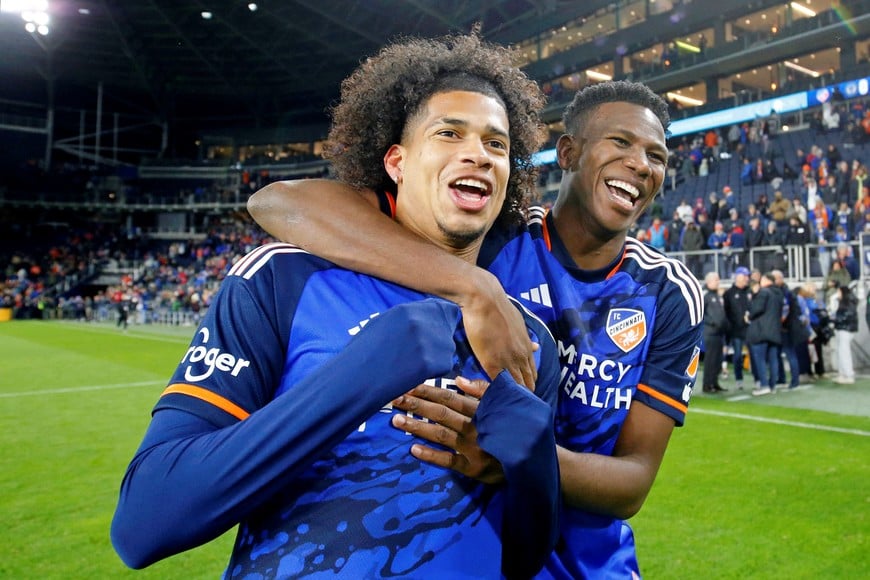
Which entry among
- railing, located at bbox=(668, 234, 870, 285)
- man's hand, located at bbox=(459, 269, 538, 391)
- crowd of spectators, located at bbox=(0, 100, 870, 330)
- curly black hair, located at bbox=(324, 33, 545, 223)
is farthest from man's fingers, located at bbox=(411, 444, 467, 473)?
railing, located at bbox=(668, 234, 870, 285)

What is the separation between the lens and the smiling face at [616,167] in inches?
99.0

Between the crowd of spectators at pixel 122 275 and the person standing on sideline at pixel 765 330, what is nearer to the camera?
the person standing on sideline at pixel 765 330

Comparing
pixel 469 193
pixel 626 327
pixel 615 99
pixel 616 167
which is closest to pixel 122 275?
pixel 615 99

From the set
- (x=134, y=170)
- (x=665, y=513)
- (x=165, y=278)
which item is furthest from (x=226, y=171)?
(x=665, y=513)

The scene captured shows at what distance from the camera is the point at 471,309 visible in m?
A: 1.72

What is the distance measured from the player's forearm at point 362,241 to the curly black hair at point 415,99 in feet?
0.95

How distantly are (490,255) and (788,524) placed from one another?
12.3 feet

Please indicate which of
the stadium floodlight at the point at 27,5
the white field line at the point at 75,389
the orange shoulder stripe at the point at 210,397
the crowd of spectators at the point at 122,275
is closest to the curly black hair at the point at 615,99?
the orange shoulder stripe at the point at 210,397

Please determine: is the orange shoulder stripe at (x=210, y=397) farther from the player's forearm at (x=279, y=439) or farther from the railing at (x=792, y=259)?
the railing at (x=792, y=259)

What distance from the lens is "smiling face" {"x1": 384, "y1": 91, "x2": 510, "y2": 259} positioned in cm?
183

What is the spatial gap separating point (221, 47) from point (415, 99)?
47.1 meters

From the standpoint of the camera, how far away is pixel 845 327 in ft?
37.4

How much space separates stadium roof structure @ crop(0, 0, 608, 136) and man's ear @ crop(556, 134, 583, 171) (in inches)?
1447

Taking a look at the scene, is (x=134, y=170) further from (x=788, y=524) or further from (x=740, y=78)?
(x=788, y=524)
